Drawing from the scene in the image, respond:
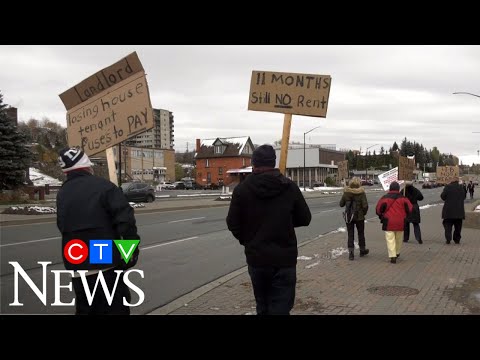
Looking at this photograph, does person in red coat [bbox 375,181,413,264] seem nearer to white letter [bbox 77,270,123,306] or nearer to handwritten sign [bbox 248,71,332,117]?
handwritten sign [bbox 248,71,332,117]

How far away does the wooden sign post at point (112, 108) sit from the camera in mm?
5754

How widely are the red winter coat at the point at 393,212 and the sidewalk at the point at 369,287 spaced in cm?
77

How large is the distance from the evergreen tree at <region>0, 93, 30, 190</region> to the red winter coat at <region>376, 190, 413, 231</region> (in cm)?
2880

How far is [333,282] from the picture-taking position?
26.2 feet

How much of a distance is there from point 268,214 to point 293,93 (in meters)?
3.15

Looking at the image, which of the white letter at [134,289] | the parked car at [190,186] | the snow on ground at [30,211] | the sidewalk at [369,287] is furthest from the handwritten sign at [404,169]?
the parked car at [190,186]

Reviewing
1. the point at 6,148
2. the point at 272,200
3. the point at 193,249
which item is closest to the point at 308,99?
the point at 272,200

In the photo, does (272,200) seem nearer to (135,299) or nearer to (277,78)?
(277,78)

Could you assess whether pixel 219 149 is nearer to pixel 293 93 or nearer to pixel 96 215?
pixel 293 93

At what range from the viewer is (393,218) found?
31.8 feet

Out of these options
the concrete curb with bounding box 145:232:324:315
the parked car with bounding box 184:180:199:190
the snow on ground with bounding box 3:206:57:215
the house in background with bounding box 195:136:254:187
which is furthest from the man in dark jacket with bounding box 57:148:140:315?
the house in background with bounding box 195:136:254:187

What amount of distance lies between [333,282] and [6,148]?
101ft
